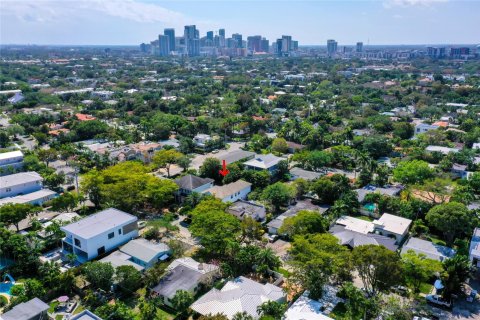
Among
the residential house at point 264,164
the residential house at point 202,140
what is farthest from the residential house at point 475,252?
the residential house at point 202,140

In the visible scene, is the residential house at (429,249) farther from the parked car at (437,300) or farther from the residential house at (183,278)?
the residential house at (183,278)

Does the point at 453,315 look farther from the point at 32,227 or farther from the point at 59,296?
the point at 32,227

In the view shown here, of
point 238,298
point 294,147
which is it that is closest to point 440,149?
point 294,147

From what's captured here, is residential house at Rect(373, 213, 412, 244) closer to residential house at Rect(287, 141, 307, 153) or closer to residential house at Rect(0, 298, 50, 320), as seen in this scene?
residential house at Rect(287, 141, 307, 153)

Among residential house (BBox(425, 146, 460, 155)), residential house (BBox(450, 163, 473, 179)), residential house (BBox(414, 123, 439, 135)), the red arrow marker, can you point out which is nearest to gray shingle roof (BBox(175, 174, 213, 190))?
the red arrow marker

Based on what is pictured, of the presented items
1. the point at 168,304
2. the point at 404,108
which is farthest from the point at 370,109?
the point at 168,304
